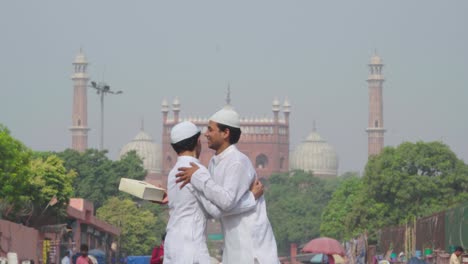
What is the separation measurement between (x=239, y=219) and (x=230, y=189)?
200 mm

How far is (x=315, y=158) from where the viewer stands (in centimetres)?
16400

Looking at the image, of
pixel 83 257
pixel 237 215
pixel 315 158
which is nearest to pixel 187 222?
pixel 237 215

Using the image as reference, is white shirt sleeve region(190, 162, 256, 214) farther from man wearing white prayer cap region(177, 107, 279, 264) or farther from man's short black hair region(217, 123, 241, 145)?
man's short black hair region(217, 123, 241, 145)

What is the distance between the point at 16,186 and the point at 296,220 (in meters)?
81.3

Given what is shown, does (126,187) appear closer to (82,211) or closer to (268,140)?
(82,211)

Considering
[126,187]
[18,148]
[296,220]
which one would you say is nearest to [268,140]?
[296,220]

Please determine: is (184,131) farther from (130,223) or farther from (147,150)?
(147,150)

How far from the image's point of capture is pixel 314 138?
168 metres

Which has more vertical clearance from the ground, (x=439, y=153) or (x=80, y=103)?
(x=80, y=103)

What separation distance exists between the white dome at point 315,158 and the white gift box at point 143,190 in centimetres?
15404

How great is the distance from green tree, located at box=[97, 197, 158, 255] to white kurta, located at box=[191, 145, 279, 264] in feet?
186

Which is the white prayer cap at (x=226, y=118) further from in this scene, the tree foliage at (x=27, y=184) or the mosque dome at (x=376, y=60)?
the mosque dome at (x=376, y=60)

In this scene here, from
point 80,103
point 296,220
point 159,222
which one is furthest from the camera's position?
point 80,103

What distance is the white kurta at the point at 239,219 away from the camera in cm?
768
